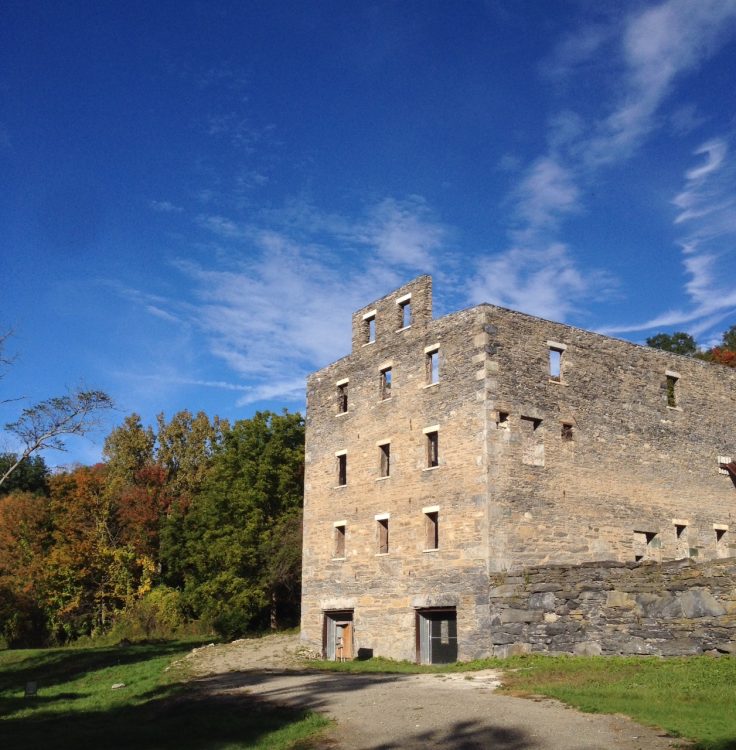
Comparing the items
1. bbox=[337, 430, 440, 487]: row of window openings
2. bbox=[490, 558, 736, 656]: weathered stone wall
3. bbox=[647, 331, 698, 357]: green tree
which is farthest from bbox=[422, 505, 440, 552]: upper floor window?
bbox=[647, 331, 698, 357]: green tree

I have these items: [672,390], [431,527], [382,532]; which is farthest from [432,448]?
[672,390]

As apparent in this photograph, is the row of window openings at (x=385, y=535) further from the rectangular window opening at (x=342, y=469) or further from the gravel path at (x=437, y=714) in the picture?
the gravel path at (x=437, y=714)

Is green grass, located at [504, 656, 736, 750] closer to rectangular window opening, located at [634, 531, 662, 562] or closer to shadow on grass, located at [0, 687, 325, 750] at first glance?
shadow on grass, located at [0, 687, 325, 750]

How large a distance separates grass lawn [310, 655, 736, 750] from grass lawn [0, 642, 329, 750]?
177 inches

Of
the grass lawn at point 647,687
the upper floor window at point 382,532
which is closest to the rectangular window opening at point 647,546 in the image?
the grass lawn at point 647,687

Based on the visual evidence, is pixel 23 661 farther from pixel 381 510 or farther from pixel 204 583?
pixel 381 510

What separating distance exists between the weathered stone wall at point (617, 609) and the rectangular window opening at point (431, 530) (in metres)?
2.78

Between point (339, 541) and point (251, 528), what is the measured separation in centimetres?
1209

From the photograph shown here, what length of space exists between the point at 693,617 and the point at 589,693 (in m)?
4.59

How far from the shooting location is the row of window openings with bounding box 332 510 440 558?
24562 mm

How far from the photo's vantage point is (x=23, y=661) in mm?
33062

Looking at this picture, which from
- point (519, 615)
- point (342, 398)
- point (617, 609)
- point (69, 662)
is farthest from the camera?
point (69, 662)

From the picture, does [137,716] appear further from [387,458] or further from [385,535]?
[387,458]

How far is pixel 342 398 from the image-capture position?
29.8m
